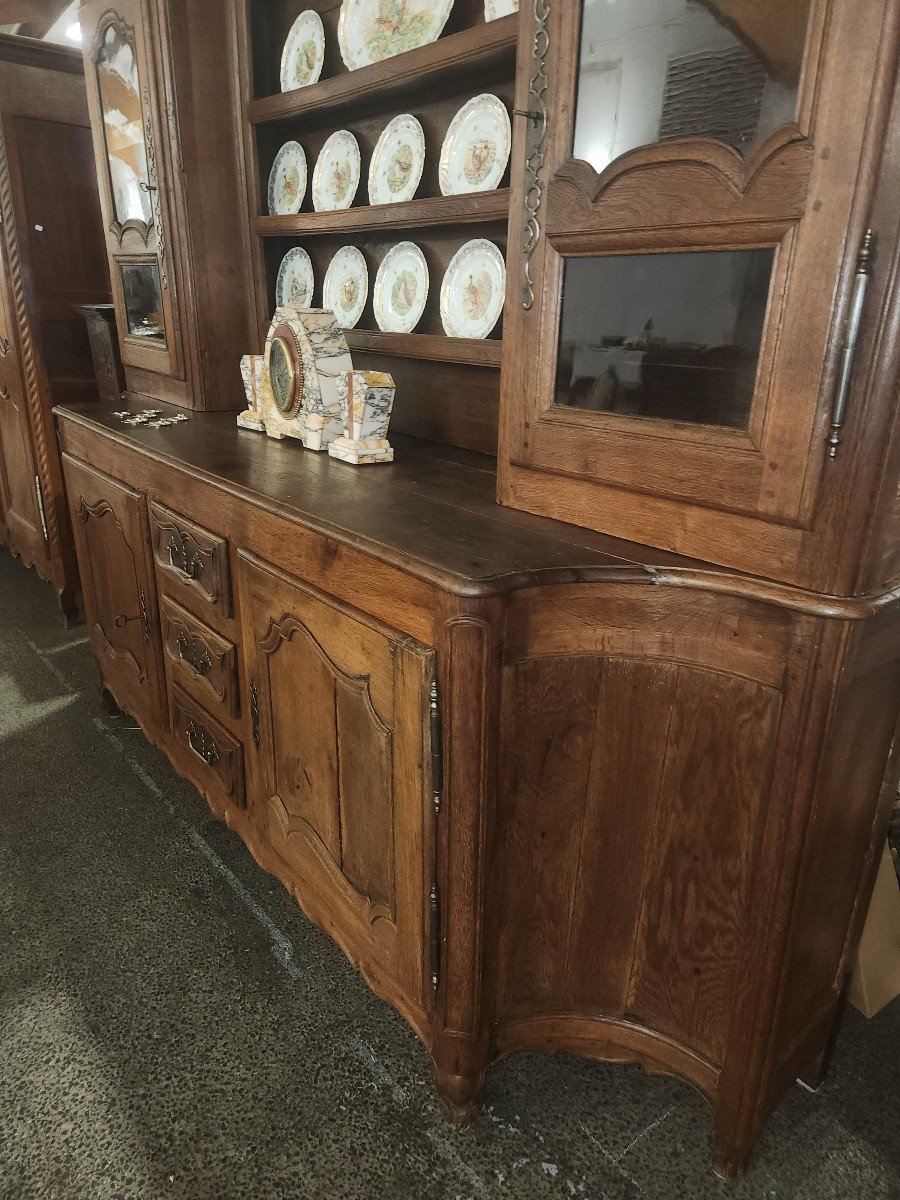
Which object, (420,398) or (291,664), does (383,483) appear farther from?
(420,398)

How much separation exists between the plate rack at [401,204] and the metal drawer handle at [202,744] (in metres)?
0.83

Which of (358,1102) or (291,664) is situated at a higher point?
(291,664)

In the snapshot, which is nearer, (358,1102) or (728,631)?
(728,631)

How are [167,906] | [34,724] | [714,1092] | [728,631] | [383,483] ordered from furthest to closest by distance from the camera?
[34,724], [167,906], [383,483], [714,1092], [728,631]

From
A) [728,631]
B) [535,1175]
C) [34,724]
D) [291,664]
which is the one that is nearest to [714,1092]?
[535,1175]

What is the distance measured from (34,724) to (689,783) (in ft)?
6.82

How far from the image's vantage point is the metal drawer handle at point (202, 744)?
1733 mm

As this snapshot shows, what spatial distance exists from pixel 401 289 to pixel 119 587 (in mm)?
1010

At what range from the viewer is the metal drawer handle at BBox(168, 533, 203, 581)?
1571 mm

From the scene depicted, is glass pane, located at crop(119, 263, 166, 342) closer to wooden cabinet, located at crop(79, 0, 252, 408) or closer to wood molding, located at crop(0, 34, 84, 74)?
wooden cabinet, located at crop(79, 0, 252, 408)

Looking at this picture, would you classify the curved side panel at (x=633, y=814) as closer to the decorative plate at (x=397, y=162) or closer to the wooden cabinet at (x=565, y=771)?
the wooden cabinet at (x=565, y=771)

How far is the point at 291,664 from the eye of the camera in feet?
4.48

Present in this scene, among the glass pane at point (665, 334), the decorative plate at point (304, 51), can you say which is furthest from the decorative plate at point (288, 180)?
the glass pane at point (665, 334)

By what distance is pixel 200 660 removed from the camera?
1.67 m
